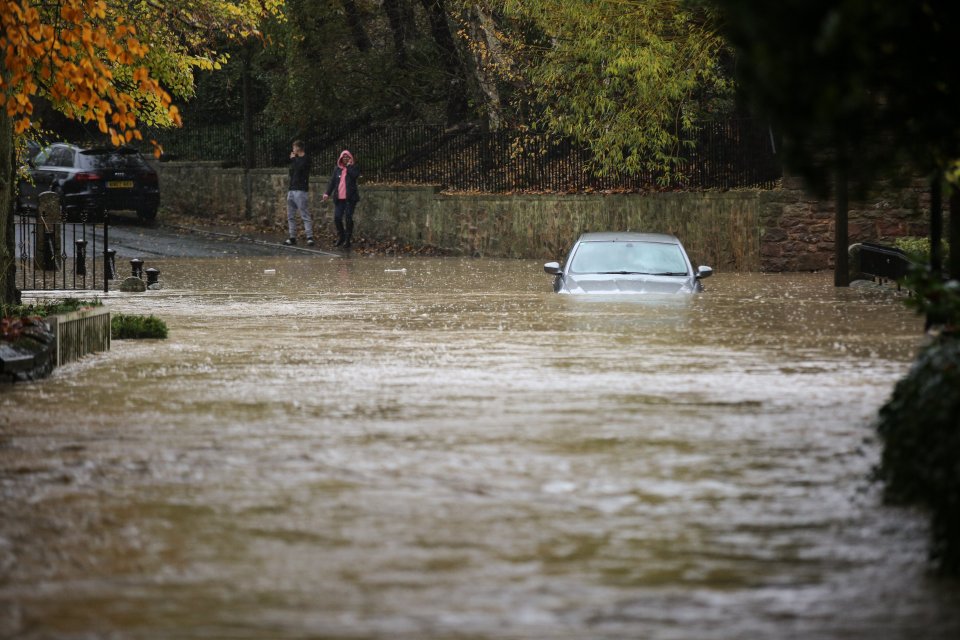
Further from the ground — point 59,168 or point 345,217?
point 59,168

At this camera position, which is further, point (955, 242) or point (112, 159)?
point (112, 159)

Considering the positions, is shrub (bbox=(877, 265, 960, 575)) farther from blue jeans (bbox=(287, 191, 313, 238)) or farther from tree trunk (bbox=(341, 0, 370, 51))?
tree trunk (bbox=(341, 0, 370, 51))

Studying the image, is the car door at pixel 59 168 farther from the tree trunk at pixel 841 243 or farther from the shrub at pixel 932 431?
the shrub at pixel 932 431

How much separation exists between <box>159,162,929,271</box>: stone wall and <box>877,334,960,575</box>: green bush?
17.7 metres

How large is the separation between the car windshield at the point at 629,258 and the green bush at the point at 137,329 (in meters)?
5.99

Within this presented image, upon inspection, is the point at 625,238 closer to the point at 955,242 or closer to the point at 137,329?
the point at 137,329

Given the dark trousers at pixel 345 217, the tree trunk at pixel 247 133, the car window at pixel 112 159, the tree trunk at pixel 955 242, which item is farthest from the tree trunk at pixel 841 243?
the car window at pixel 112 159

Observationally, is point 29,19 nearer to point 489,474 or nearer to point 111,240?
point 489,474

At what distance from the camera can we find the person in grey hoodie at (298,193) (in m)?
38.9

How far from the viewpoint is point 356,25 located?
139ft

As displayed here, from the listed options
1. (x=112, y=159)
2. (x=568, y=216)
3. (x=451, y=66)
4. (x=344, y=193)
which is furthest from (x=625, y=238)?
(x=112, y=159)

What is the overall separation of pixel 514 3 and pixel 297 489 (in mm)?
25164

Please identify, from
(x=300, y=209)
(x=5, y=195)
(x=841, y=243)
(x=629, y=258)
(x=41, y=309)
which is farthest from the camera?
(x=300, y=209)

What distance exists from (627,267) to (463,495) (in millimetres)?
13289
